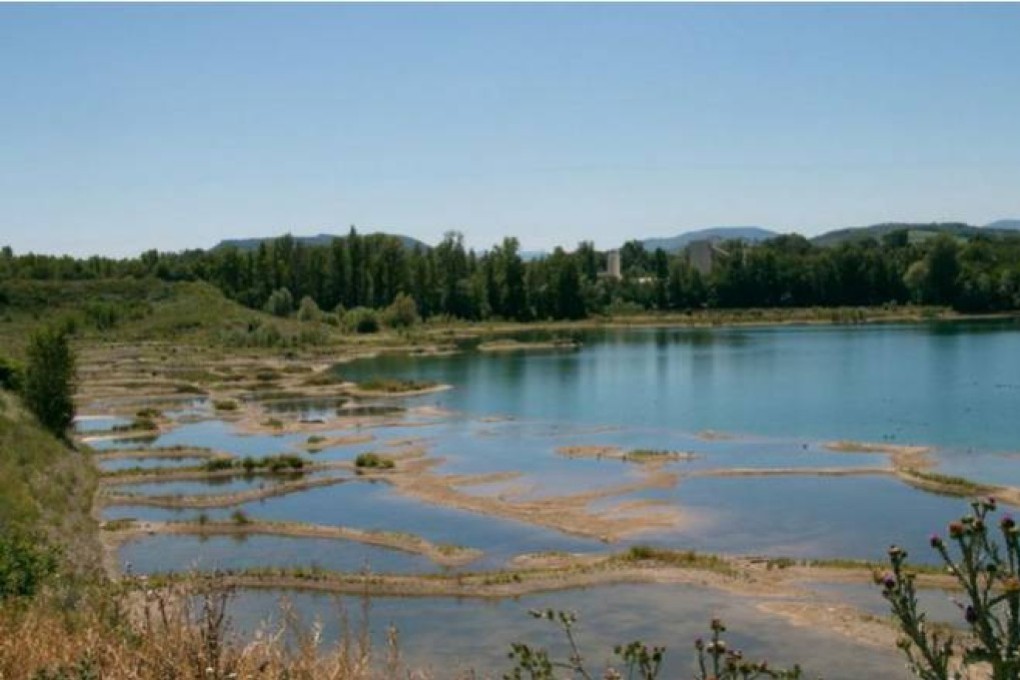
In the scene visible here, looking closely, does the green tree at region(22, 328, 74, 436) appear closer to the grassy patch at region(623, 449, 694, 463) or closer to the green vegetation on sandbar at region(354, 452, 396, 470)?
the green vegetation on sandbar at region(354, 452, 396, 470)

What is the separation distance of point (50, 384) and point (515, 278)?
113 m

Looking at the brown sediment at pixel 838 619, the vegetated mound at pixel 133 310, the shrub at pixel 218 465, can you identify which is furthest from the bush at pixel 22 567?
the vegetated mound at pixel 133 310

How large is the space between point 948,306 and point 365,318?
266ft

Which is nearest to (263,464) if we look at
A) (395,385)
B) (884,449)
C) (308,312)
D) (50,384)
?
(50,384)

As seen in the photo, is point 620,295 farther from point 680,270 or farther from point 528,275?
point 528,275

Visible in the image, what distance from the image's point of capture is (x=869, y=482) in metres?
45.1

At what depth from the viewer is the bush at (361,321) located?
465 feet

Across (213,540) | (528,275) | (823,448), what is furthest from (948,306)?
(213,540)

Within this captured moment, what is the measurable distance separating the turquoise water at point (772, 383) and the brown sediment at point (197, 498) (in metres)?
25.0

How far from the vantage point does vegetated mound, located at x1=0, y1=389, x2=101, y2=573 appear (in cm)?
3075

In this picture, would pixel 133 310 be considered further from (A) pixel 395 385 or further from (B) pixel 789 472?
(B) pixel 789 472

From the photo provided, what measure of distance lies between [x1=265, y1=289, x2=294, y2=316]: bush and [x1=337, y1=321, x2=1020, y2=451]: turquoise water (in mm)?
38782

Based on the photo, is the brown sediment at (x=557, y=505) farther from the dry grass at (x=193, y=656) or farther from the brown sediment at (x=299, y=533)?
the dry grass at (x=193, y=656)

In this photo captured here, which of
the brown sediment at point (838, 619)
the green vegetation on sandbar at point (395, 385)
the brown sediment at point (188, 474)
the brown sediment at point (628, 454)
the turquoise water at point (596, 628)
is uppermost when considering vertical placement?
the green vegetation on sandbar at point (395, 385)
